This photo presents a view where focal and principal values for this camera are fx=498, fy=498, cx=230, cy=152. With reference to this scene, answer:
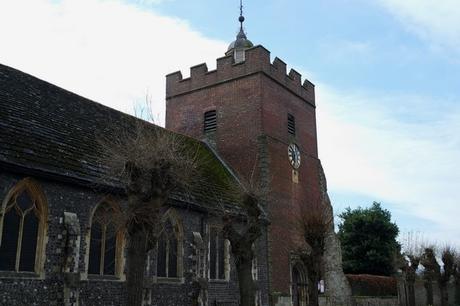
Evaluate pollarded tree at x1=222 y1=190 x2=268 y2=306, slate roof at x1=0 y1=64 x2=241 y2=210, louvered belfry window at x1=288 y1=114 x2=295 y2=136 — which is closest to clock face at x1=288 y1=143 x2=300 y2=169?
louvered belfry window at x1=288 y1=114 x2=295 y2=136

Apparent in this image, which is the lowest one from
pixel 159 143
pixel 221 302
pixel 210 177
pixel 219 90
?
pixel 221 302

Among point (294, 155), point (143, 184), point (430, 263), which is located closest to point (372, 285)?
point (430, 263)

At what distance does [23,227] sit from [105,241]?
320cm

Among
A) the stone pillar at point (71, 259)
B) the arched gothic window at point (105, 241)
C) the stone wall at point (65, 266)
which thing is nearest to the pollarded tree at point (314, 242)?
the stone wall at point (65, 266)

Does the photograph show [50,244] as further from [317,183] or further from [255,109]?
[317,183]

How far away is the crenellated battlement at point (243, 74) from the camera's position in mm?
27297

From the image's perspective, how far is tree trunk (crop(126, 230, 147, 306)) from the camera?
10.6 meters


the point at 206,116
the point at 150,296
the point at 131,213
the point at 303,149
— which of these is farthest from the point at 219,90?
the point at 131,213

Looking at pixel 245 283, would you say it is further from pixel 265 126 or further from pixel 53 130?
pixel 265 126

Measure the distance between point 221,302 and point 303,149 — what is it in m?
11.6

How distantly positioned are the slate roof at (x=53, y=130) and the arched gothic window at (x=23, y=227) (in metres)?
0.82

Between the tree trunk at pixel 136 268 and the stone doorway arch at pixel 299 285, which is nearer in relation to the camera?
the tree trunk at pixel 136 268

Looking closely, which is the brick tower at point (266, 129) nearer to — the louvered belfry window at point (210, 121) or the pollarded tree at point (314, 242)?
the louvered belfry window at point (210, 121)

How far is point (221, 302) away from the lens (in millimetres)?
20906
